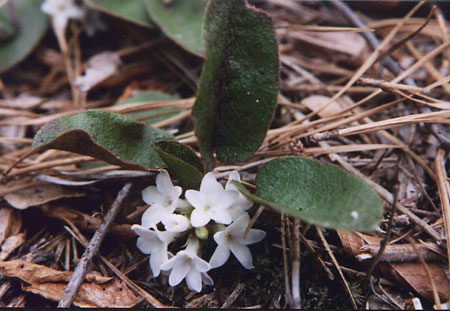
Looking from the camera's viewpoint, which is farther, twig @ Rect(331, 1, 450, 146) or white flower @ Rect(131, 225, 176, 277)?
twig @ Rect(331, 1, 450, 146)

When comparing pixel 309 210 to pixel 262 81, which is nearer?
pixel 309 210

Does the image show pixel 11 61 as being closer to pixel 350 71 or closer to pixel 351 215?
pixel 350 71

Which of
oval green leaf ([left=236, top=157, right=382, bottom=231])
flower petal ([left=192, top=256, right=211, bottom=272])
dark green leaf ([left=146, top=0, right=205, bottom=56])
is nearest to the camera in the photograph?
oval green leaf ([left=236, top=157, right=382, bottom=231])

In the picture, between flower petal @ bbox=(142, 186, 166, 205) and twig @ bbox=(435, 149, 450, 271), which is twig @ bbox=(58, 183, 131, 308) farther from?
twig @ bbox=(435, 149, 450, 271)

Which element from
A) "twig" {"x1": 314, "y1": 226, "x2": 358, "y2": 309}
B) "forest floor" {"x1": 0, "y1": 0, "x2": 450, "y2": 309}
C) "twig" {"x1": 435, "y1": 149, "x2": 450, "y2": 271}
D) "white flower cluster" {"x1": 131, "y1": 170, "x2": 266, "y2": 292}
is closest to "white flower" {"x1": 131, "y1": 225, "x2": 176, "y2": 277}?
"white flower cluster" {"x1": 131, "y1": 170, "x2": 266, "y2": 292}

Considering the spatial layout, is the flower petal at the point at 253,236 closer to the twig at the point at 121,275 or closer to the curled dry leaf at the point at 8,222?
the twig at the point at 121,275

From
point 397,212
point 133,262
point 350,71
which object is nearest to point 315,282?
point 397,212

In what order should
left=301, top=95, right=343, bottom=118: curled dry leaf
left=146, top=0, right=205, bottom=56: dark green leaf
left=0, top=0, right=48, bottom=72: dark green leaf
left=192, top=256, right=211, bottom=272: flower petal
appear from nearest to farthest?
left=192, top=256, right=211, bottom=272: flower petal, left=301, top=95, right=343, bottom=118: curled dry leaf, left=146, top=0, right=205, bottom=56: dark green leaf, left=0, top=0, right=48, bottom=72: dark green leaf

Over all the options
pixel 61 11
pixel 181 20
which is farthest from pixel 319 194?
pixel 61 11
